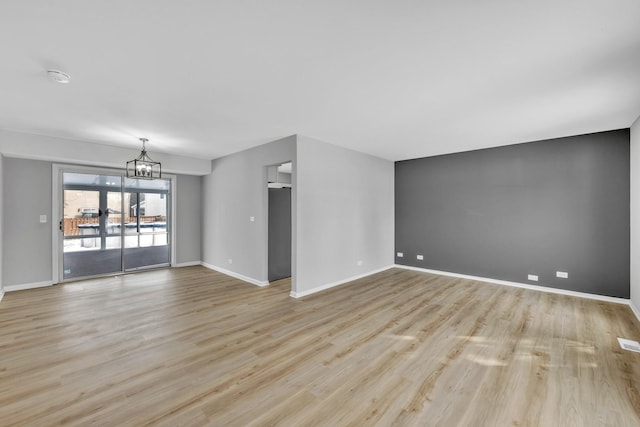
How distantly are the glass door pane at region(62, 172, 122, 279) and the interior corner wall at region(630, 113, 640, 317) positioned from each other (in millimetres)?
8714

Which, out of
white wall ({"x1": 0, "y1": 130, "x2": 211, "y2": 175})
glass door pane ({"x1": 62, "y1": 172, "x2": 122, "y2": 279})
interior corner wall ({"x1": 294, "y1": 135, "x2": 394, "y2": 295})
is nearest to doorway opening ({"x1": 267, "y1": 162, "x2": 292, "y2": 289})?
interior corner wall ({"x1": 294, "y1": 135, "x2": 394, "y2": 295})

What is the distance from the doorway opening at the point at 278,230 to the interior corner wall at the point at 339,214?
82cm

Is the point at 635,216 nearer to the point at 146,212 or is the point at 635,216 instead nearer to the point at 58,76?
the point at 58,76

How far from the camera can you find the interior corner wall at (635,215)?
11.4ft

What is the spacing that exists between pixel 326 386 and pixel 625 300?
15.9 ft

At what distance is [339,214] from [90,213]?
17.0 ft

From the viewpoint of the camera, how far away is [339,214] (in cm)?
500

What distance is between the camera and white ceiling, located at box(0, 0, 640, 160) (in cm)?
163

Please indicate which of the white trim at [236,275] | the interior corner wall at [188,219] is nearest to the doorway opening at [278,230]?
the white trim at [236,275]

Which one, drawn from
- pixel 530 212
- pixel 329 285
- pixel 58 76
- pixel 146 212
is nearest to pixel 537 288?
pixel 530 212

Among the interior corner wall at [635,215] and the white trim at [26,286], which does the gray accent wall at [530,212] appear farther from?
the white trim at [26,286]

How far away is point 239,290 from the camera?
4.64 metres

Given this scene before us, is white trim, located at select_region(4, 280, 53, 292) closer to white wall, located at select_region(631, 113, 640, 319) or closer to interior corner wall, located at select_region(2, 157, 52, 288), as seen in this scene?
interior corner wall, located at select_region(2, 157, 52, 288)

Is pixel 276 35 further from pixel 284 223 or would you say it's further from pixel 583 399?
pixel 284 223
